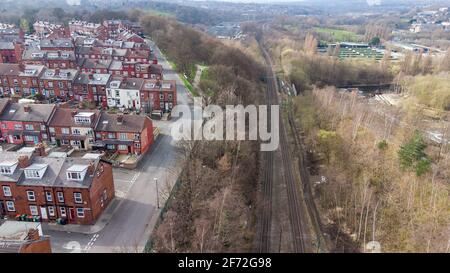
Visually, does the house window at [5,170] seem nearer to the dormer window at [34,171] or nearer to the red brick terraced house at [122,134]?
the dormer window at [34,171]

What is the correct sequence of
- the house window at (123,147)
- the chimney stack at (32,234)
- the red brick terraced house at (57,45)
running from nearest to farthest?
the chimney stack at (32,234) → the house window at (123,147) → the red brick terraced house at (57,45)

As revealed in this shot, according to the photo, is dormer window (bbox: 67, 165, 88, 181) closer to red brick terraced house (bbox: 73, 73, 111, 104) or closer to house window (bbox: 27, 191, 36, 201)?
house window (bbox: 27, 191, 36, 201)

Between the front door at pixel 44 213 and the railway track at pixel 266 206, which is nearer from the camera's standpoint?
the front door at pixel 44 213

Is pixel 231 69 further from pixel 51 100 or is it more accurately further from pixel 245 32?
pixel 245 32

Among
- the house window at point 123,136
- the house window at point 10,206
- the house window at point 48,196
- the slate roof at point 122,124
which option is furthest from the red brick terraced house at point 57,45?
the house window at point 48,196

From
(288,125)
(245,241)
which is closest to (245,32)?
(288,125)

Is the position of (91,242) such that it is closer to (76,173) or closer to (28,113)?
(76,173)

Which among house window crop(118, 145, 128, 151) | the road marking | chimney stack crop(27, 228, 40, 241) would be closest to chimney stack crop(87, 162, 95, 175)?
the road marking

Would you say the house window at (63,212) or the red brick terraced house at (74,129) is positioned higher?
the red brick terraced house at (74,129)
